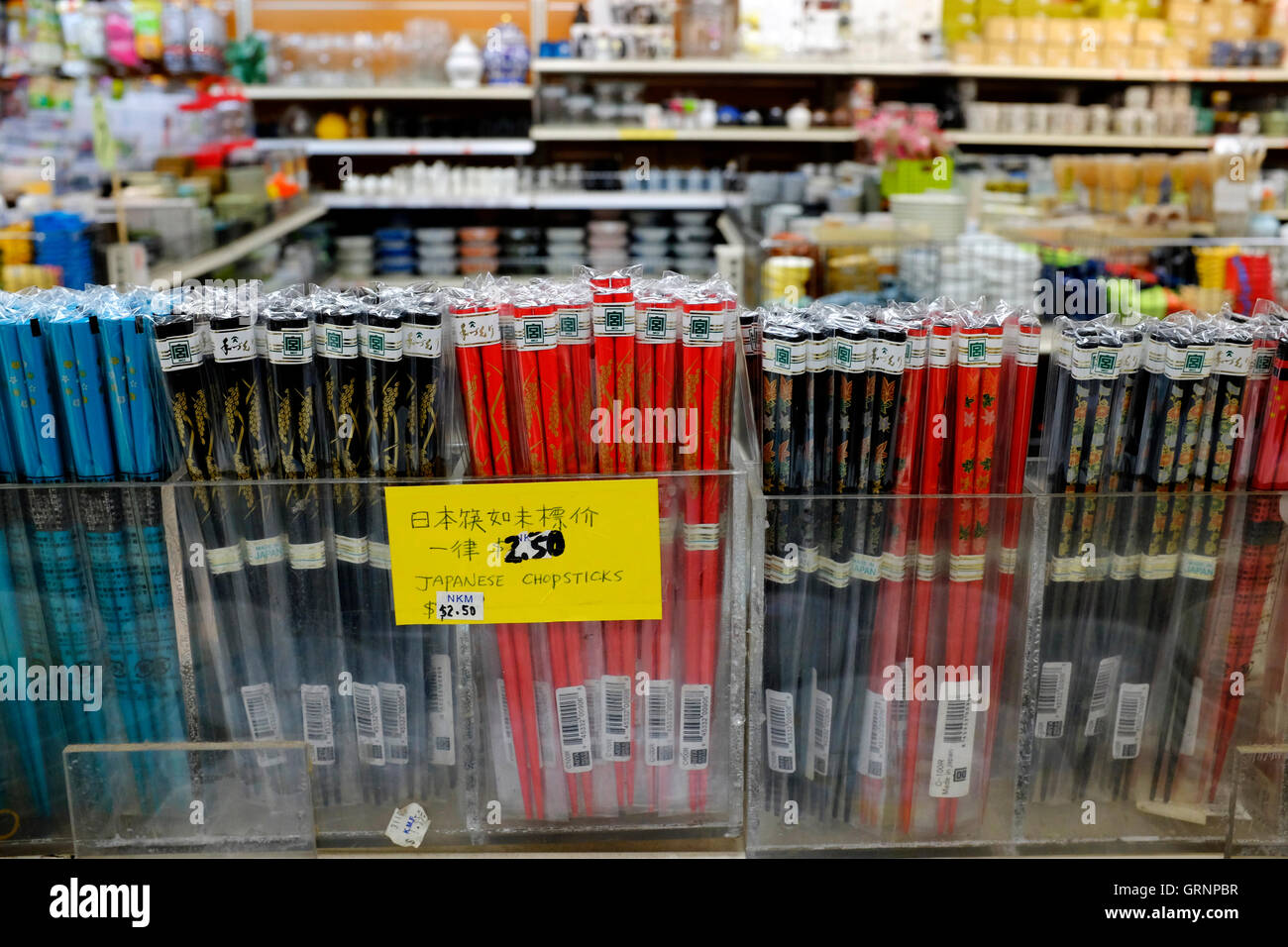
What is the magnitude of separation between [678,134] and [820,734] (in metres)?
4.50

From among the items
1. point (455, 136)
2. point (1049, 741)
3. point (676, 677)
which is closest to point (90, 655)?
point (676, 677)

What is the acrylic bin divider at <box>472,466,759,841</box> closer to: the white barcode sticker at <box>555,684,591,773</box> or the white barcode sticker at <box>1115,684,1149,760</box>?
the white barcode sticker at <box>555,684,591,773</box>

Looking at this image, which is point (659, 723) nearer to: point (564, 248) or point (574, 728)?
point (574, 728)

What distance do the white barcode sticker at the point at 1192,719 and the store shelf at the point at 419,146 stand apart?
4.49 metres

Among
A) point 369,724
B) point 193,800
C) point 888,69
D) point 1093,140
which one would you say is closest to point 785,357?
point 369,724

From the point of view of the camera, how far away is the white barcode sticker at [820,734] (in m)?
0.99

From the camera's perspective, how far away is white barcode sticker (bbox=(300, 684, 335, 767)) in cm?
99

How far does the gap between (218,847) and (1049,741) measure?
759mm

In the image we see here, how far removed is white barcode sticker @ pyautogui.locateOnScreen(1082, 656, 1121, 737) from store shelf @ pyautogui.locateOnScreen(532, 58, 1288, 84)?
4.53 metres

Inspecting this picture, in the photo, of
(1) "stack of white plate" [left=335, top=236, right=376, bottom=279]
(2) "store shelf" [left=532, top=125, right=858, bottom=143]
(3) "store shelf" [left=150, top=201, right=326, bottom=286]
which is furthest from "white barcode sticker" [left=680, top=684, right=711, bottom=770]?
(1) "stack of white plate" [left=335, top=236, right=376, bottom=279]

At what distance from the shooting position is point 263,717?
39.0 inches

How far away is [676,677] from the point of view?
995 mm

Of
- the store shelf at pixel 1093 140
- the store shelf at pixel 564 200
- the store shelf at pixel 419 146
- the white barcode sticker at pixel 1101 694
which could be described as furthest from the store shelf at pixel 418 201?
the white barcode sticker at pixel 1101 694
